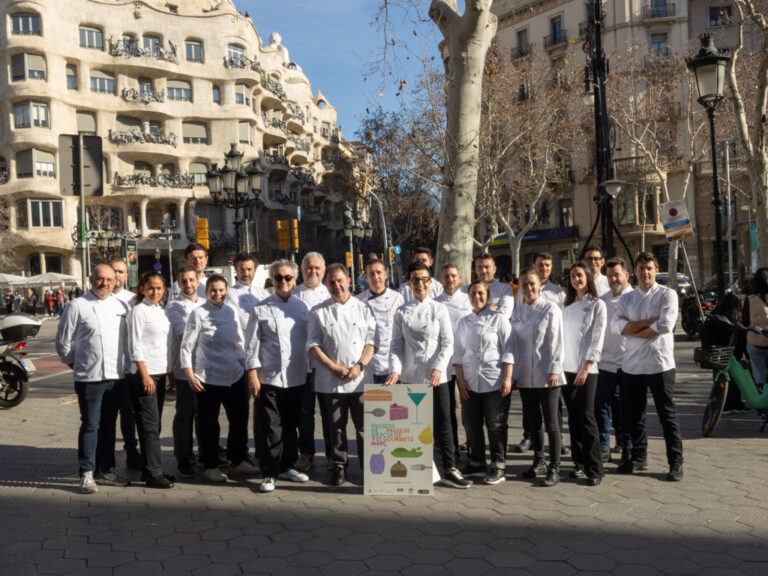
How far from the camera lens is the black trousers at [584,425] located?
5656 millimetres

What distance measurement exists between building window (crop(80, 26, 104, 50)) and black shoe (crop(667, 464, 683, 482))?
49.1m

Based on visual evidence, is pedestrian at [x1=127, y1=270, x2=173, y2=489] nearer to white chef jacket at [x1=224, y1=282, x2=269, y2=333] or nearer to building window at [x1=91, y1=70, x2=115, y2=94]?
white chef jacket at [x1=224, y1=282, x2=269, y2=333]

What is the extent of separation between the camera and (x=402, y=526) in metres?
4.83

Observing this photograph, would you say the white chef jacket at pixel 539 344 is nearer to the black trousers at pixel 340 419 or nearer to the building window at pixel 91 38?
the black trousers at pixel 340 419

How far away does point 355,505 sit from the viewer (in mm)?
5355

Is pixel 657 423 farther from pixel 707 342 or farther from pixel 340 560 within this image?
pixel 340 560

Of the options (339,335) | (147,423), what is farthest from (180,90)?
(339,335)

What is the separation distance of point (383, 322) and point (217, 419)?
1.72 m

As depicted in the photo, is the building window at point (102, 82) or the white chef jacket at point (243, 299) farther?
the building window at point (102, 82)

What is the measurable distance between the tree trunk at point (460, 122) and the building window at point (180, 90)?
43.0m

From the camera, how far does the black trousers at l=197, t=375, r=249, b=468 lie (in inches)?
243

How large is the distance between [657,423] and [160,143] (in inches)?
1777

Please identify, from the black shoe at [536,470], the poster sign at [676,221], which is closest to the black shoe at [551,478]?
the black shoe at [536,470]

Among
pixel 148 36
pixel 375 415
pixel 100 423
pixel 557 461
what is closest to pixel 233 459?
pixel 100 423
